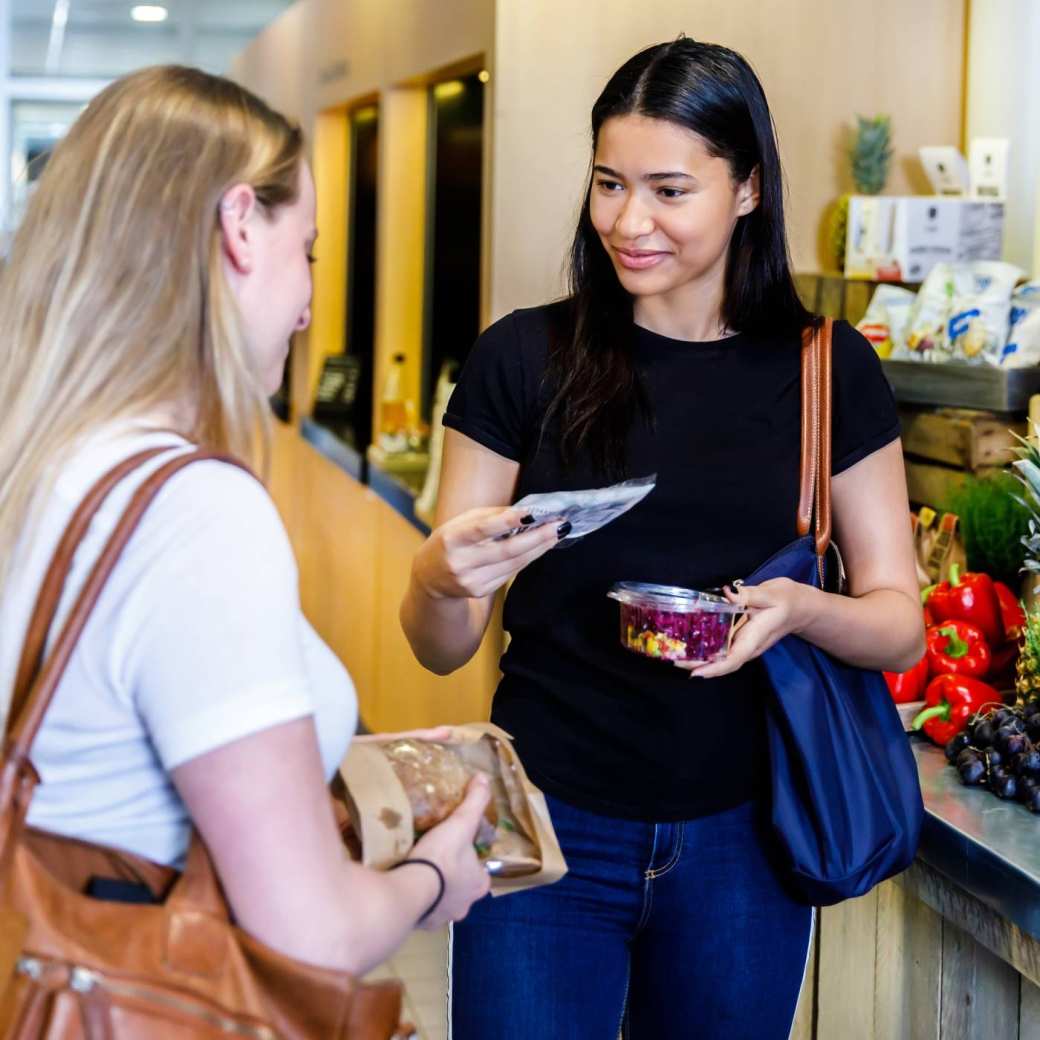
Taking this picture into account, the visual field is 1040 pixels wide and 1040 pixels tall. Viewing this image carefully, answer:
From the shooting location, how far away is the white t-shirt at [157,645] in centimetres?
112

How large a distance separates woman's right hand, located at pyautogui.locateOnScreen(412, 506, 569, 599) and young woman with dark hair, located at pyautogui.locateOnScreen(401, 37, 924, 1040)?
3 centimetres

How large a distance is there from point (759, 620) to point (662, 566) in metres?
0.15

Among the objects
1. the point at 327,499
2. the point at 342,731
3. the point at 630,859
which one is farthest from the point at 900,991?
the point at 327,499

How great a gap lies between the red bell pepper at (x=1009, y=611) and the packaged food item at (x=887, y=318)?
0.78 meters

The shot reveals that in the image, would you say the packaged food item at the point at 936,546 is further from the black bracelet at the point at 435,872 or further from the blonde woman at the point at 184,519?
the blonde woman at the point at 184,519

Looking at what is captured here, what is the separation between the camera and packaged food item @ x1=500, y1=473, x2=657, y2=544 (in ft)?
5.49

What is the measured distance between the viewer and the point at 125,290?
4.04 feet

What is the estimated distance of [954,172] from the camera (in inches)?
153

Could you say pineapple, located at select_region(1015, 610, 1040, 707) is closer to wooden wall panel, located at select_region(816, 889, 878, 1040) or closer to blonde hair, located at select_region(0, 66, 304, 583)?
wooden wall panel, located at select_region(816, 889, 878, 1040)

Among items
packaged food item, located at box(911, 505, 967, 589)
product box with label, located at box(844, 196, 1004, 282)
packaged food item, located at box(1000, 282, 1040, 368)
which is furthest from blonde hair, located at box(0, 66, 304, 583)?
product box with label, located at box(844, 196, 1004, 282)

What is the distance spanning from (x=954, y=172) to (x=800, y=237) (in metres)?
0.43

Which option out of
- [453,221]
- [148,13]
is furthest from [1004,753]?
[148,13]

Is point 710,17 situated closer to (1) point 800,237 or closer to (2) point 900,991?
(1) point 800,237

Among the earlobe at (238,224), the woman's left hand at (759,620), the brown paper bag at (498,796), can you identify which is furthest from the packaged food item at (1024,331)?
the earlobe at (238,224)
